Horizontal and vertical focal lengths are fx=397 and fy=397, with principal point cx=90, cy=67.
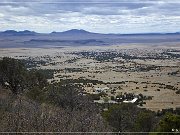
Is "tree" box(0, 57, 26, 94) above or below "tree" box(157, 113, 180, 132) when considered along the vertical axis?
above

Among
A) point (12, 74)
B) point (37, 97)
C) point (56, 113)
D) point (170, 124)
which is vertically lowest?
point (37, 97)

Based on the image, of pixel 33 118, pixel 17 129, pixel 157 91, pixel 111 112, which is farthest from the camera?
pixel 157 91

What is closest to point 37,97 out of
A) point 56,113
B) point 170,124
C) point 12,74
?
point 12,74

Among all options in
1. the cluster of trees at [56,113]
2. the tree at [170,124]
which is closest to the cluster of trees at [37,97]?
the cluster of trees at [56,113]

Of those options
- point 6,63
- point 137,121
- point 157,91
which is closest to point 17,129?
point 137,121

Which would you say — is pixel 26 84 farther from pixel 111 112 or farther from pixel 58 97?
pixel 111 112

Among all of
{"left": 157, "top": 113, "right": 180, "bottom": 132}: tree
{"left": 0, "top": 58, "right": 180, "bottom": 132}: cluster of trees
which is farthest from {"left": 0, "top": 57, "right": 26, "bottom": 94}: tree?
{"left": 157, "top": 113, "right": 180, "bottom": 132}: tree

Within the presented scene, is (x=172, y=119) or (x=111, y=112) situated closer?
(x=172, y=119)

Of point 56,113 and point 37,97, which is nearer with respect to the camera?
point 56,113

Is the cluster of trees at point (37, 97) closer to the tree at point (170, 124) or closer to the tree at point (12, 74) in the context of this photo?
the tree at point (12, 74)

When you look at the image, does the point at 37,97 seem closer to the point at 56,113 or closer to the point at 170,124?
the point at 56,113

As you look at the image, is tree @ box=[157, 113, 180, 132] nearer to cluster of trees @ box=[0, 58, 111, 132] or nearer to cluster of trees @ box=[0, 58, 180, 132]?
cluster of trees @ box=[0, 58, 180, 132]
